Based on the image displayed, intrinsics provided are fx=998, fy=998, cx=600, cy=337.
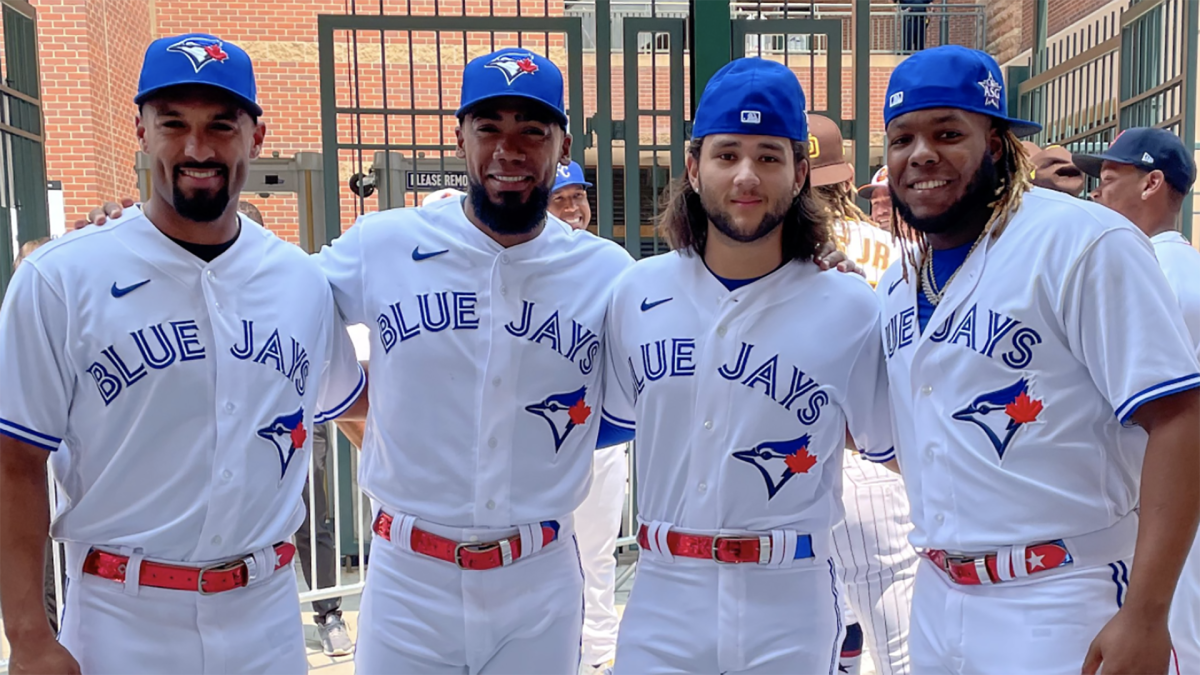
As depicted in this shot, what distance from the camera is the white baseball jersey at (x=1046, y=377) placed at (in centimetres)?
223

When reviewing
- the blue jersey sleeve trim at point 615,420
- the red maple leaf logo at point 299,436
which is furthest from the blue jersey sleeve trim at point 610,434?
the red maple leaf logo at point 299,436

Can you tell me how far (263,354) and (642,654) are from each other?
131cm

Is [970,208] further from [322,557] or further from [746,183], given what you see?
[322,557]

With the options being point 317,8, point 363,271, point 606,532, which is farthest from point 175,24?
point 363,271

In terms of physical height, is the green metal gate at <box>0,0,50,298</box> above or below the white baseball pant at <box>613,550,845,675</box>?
above

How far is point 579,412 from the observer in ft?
9.87

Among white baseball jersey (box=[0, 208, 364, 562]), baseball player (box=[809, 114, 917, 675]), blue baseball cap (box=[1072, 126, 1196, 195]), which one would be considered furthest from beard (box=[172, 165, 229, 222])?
blue baseball cap (box=[1072, 126, 1196, 195])

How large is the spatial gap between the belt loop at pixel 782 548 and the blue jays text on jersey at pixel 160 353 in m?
1.39

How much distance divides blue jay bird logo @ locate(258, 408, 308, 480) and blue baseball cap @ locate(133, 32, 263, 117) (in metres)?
0.87

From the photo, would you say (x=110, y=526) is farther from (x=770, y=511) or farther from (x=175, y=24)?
(x=175, y=24)

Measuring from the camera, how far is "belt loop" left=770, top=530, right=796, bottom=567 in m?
2.68

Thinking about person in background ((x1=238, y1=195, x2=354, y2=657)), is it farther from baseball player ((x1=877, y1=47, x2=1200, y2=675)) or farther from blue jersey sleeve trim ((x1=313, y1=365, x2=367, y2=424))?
baseball player ((x1=877, y1=47, x2=1200, y2=675))

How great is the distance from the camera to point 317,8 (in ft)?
51.4

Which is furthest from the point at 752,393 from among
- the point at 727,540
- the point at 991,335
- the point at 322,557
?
the point at 322,557
